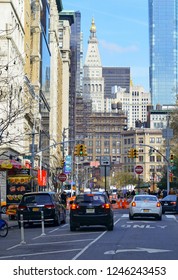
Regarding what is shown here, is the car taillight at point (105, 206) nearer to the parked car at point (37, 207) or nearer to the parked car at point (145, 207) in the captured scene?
the parked car at point (37, 207)

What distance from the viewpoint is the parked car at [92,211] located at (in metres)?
32.8

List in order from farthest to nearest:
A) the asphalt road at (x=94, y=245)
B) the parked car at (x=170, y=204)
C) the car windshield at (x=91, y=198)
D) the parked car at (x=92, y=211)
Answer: the parked car at (x=170, y=204)
the car windshield at (x=91, y=198)
the parked car at (x=92, y=211)
the asphalt road at (x=94, y=245)

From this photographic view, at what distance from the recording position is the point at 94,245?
2427 centimetres

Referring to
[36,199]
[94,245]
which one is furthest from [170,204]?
[94,245]

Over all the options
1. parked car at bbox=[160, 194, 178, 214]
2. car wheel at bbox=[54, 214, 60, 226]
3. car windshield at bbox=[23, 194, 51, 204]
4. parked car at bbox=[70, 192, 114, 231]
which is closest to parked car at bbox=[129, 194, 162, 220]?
car wheel at bbox=[54, 214, 60, 226]

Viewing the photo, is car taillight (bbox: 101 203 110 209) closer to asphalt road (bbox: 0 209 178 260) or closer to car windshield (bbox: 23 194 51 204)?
asphalt road (bbox: 0 209 178 260)

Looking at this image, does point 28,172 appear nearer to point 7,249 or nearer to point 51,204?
point 51,204

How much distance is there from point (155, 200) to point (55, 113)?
323 feet

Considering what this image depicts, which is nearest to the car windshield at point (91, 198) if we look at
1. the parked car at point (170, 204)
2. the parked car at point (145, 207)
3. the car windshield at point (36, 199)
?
the car windshield at point (36, 199)

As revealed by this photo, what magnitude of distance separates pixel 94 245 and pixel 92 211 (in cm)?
855

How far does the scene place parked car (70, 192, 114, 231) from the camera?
3281 cm

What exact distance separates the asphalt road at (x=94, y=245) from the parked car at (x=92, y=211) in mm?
453
